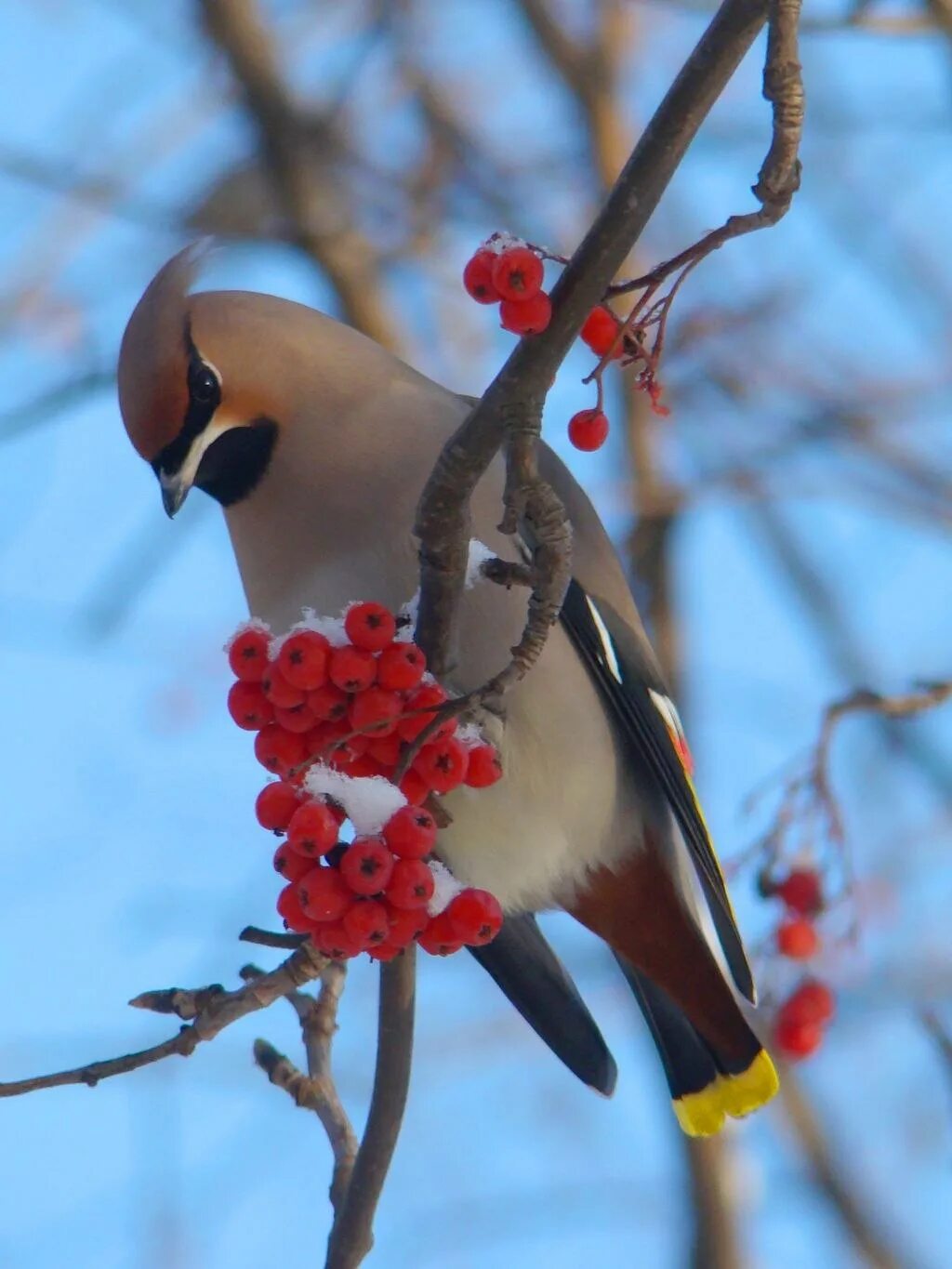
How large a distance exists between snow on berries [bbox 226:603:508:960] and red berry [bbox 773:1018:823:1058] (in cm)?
175

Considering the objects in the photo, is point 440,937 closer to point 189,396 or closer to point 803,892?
point 189,396

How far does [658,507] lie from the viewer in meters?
5.37

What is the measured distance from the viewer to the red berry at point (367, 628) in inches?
86.4

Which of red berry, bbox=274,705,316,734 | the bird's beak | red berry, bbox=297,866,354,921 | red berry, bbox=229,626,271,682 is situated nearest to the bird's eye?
the bird's beak

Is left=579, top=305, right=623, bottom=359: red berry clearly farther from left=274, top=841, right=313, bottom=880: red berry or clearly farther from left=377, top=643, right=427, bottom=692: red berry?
left=274, top=841, right=313, bottom=880: red berry

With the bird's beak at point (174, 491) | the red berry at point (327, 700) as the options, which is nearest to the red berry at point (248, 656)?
the red berry at point (327, 700)

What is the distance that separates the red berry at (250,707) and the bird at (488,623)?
655 mm

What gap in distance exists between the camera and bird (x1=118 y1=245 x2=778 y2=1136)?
3020 millimetres

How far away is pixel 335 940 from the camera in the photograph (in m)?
2.32

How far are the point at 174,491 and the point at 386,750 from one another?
91cm

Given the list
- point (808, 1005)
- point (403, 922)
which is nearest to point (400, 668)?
point (403, 922)

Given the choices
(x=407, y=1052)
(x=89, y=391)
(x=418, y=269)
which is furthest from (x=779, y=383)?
(x=407, y=1052)

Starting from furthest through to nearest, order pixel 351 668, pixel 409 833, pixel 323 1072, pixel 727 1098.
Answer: pixel 727 1098
pixel 323 1072
pixel 409 833
pixel 351 668

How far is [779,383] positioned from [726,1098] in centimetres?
311
